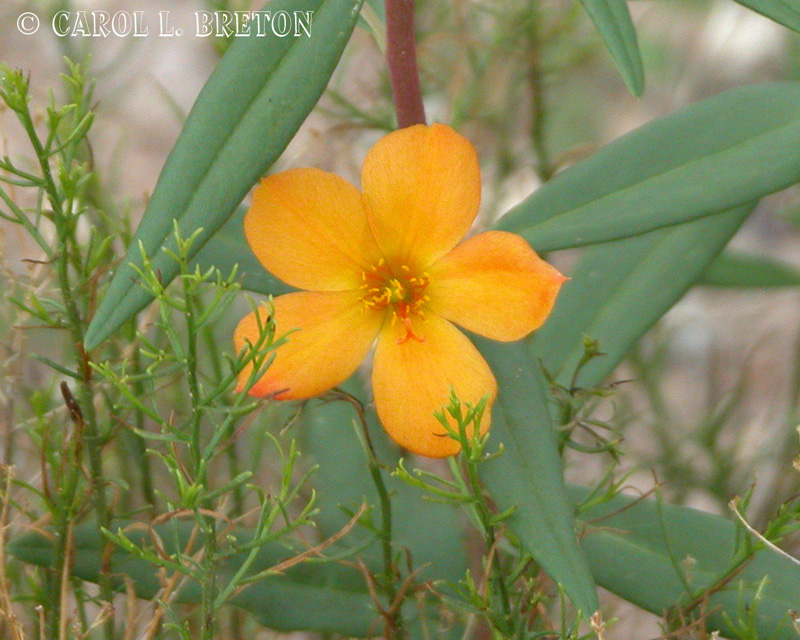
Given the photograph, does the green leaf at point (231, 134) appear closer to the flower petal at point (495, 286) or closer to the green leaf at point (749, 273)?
the flower petal at point (495, 286)

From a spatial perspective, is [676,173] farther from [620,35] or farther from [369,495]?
[369,495]

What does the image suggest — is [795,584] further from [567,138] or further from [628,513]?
[567,138]

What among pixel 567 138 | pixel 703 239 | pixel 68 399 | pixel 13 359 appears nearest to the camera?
pixel 68 399

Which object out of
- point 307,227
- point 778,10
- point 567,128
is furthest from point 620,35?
point 567,128

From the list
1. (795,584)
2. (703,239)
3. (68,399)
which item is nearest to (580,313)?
(703,239)

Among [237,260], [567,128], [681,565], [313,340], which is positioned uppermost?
[567,128]

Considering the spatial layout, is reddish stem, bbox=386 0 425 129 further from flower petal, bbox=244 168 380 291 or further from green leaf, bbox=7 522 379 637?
green leaf, bbox=7 522 379 637

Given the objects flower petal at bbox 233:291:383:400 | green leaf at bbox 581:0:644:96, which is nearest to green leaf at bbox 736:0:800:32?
green leaf at bbox 581:0:644:96
